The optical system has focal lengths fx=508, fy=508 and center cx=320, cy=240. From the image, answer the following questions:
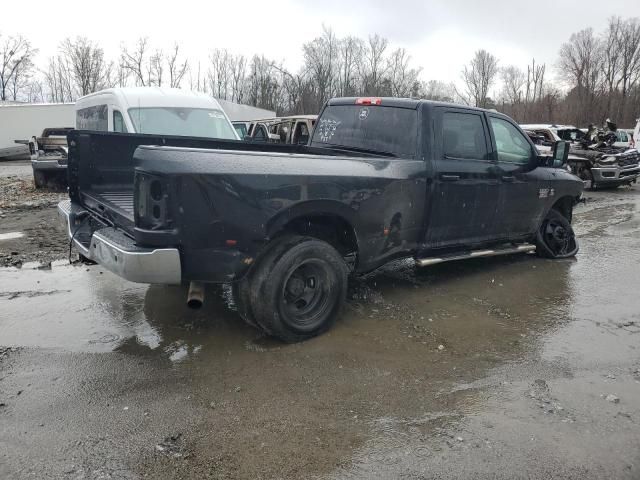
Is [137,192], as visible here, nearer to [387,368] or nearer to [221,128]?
[387,368]

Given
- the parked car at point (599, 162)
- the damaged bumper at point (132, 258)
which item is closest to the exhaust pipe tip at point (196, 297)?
the damaged bumper at point (132, 258)

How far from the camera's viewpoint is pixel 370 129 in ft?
17.0

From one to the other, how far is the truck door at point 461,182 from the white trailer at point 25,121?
89.3 feet

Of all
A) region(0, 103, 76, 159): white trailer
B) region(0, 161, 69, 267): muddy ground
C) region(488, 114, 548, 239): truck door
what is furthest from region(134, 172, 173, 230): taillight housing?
region(0, 103, 76, 159): white trailer

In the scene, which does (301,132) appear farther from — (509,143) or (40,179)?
(509,143)

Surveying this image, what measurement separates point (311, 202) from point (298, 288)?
0.70 m

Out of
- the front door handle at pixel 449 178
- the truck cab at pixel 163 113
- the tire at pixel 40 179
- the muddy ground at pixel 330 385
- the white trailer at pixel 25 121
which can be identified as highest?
the white trailer at pixel 25 121

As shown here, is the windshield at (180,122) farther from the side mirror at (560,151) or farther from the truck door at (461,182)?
the side mirror at (560,151)

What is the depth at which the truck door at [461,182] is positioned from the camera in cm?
488

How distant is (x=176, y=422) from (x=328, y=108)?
3.96 m

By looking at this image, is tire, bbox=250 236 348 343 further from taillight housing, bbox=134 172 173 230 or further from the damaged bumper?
taillight housing, bbox=134 172 173 230

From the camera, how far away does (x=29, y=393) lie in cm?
327

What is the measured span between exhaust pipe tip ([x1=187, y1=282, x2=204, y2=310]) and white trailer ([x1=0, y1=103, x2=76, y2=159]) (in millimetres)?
27573

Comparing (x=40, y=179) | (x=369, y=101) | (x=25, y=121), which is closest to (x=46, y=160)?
(x=40, y=179)
